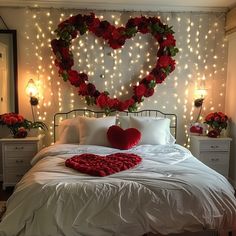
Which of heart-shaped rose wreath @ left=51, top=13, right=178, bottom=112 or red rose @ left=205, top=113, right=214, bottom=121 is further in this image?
red rose @ left=205, top=113, right=214, bottom=121

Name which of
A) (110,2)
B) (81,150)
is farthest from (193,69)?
(81,150)

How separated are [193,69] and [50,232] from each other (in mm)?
3244

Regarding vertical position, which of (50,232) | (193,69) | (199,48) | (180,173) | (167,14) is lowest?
(50,232)

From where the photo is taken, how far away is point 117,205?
6.65ft

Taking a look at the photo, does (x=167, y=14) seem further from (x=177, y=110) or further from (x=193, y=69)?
(x=177, y=110)

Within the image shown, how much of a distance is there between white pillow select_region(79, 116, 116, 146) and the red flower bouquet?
1446 millimetres

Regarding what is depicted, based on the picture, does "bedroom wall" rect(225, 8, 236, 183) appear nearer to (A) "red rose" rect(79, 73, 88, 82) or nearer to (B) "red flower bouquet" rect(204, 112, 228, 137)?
(B) "red flower bouquet" rect(204, 112, 228, 137)

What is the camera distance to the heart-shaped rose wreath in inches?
154

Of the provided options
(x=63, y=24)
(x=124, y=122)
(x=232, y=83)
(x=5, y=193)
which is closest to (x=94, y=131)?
(x=124, y=122)

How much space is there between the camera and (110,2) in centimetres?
393

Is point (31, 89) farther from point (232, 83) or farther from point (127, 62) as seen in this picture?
point (232, 83)

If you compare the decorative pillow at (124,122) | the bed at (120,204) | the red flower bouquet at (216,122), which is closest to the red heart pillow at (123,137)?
the decorative pillow at (124,122)

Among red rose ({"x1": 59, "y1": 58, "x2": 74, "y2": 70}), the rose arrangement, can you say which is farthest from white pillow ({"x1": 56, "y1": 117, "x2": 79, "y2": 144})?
red rose ({"x1": 59, "y1": 58, "x2": 74, "y2": 70})

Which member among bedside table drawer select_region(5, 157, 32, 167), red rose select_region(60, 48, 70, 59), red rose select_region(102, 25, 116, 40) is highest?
red rose select_region(102, 25, 116, 40)
